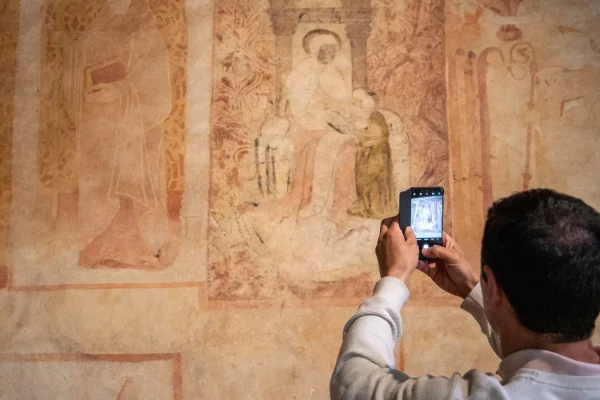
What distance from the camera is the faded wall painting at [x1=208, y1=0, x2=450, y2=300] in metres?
4.33

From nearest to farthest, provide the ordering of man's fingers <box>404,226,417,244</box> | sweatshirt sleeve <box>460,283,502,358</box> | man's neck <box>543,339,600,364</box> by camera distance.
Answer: man's neck <box>543,339,600,364</box>, man's fingers <box>404,226,417,244</box>, sweatshirt sleeve <box>460,283,502,358</box>

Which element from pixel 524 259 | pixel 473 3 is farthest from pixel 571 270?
pixel 473 3

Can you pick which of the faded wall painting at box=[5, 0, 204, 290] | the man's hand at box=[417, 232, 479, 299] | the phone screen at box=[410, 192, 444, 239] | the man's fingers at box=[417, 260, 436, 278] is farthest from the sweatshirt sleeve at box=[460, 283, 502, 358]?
the faded wall painting at box=[5, 0, 204, 290]

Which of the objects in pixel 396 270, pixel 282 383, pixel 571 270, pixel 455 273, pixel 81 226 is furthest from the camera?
pixel 81 226

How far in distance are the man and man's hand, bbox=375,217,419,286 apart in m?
0.27

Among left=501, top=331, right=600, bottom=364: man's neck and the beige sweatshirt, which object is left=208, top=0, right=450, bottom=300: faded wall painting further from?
left=501, top=331, right=600, bottom=364: man's neck

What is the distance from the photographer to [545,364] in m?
1.51

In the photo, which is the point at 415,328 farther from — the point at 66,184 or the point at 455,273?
the point at 66,184

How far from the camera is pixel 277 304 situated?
427 centimetres

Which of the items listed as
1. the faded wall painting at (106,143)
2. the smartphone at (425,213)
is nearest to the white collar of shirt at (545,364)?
the smartphone at (425,213)

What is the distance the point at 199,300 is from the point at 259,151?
1111 mm

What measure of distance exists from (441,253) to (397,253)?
15.4 inches

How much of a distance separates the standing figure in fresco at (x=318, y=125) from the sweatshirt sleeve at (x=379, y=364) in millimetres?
2585

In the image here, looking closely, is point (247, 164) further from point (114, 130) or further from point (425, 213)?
point (425, 213)
